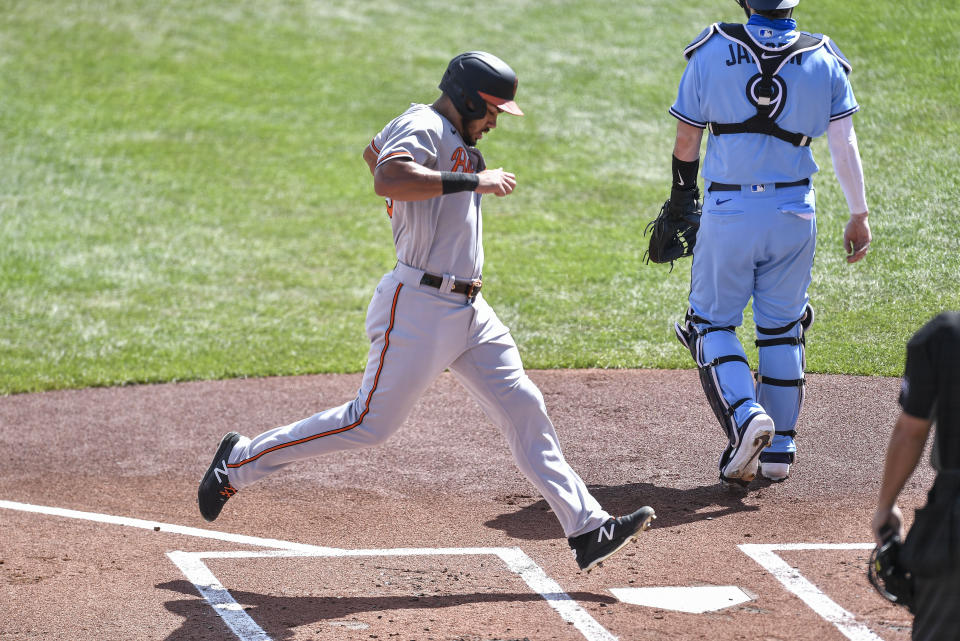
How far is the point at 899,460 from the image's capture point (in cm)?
305

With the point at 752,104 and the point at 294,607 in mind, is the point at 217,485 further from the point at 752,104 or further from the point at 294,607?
the point at 752,104

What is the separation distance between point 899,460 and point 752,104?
271cm

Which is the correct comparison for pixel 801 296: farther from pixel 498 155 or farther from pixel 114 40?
pixel 114 40

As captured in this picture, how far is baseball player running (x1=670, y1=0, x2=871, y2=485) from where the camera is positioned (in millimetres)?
5355

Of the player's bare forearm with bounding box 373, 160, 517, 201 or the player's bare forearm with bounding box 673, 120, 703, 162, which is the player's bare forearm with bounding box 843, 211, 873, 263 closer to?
the player's bare forearm with bounding box 673, 120, 703, 162

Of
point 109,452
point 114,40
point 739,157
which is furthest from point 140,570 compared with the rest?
Result: point 114,40

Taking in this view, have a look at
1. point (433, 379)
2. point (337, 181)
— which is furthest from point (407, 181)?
point (337, 181)

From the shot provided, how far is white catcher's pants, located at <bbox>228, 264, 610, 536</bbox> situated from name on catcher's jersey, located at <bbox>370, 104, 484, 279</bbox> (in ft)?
0.31

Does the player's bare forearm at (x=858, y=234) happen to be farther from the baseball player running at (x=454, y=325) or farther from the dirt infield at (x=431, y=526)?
the baseball player running at (x=454, y=325)

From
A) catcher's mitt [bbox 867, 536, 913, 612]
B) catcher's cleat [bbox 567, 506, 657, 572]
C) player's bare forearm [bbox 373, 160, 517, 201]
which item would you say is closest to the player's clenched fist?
player's bare forearm [bbox 373, 160, 517, 201]

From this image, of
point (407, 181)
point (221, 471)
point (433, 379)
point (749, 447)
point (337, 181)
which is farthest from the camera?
point (337, 181)

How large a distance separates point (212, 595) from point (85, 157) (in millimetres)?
9981

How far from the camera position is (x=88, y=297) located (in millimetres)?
9977

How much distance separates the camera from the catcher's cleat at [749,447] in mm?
5113
